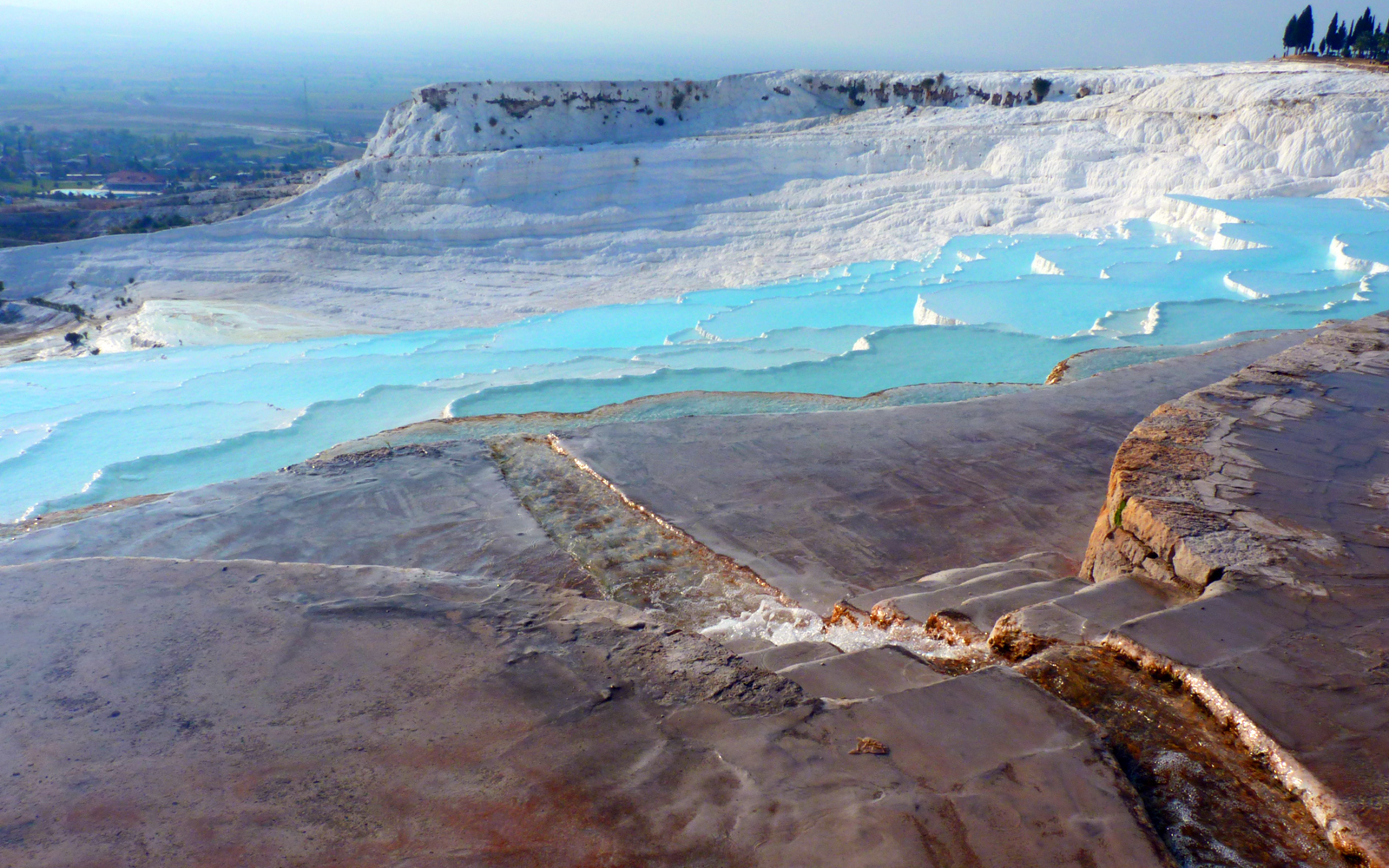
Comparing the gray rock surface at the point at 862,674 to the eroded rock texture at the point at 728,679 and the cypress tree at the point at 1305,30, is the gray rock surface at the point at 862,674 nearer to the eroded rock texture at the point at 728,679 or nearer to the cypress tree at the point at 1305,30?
the eroded rock texture at the point at 728,679

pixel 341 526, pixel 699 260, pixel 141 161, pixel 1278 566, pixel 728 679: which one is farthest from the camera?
pixel 141 161

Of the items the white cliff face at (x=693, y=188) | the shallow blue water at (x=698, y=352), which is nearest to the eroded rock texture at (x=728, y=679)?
the shallow blue water at (x=698, y=352)

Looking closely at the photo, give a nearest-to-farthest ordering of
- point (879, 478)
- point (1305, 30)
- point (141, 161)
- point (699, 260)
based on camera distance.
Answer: point (879, 478) → point (699, 260) → point (1305, 30) → point (141, 161)

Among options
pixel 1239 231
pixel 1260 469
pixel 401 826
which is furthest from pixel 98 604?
pixel 1239 231

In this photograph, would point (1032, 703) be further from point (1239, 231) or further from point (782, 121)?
point (782, 121)

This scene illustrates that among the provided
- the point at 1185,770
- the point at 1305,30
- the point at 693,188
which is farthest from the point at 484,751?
the point at 1305,30

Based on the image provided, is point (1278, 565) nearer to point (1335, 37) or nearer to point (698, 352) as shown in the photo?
point (698, 352)
